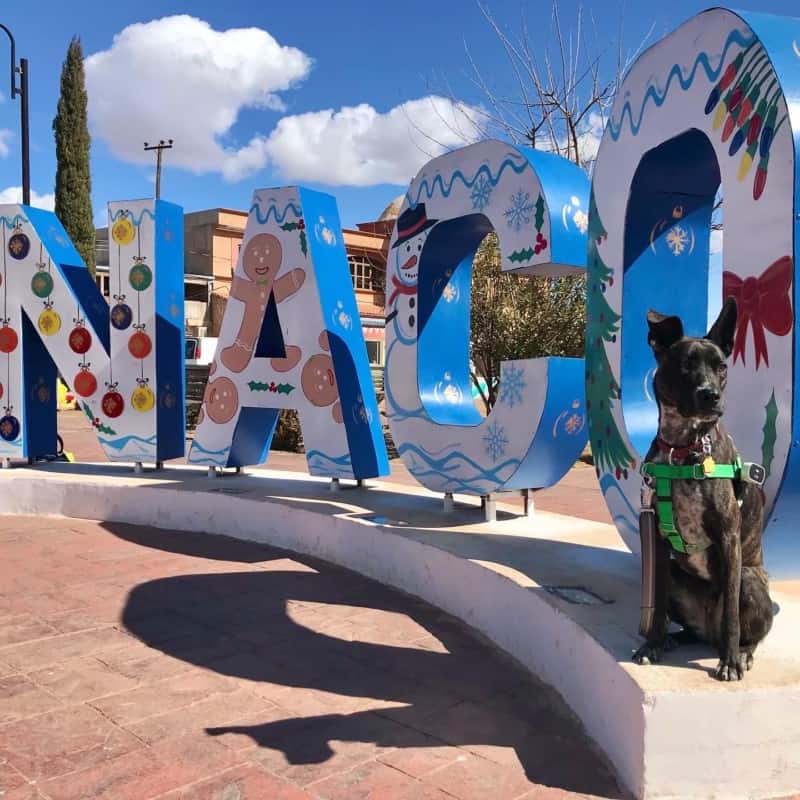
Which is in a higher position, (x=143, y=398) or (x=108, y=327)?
(x=108, y=327)

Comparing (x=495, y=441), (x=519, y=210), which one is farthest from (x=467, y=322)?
(x=519, y=210)

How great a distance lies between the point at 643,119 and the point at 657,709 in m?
3.41

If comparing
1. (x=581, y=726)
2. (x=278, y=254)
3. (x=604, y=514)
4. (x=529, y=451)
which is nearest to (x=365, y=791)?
(x=581, y=726)

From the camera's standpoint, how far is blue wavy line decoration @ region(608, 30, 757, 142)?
4188 mm

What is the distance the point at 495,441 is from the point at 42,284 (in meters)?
6.11

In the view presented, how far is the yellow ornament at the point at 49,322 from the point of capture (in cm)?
989

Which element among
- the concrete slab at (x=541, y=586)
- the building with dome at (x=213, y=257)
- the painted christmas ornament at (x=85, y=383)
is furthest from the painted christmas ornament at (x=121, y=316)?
the building with dome at (x=213, y=257)

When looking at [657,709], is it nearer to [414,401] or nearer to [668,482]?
[668,482]

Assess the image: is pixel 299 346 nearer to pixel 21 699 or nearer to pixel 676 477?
pixel 21 699

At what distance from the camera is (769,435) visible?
13.1 ft

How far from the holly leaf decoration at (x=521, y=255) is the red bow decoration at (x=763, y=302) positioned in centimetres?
204

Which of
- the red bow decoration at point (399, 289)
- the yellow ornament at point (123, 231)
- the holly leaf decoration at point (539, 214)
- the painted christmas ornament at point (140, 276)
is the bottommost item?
the red bow decoration at point (399, 289)

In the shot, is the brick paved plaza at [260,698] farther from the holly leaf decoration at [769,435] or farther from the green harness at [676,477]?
the holly leaf decoration at [769,435]

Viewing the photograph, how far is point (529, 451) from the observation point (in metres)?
6.37
